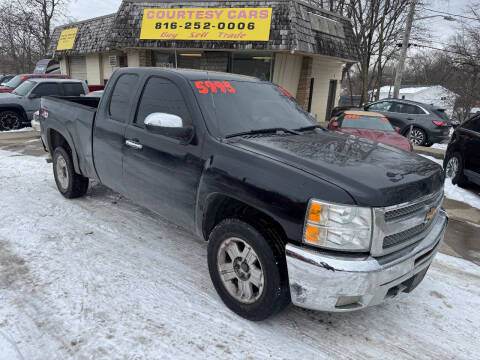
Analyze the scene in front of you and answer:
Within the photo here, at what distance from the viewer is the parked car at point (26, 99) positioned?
1125cm

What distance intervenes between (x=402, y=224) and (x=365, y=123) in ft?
24.2

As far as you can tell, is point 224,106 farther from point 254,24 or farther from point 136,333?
point 254,24

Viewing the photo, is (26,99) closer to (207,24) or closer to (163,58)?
(163,58)

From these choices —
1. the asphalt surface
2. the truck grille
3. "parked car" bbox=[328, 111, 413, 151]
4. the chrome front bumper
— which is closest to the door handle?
the chrome front bumper

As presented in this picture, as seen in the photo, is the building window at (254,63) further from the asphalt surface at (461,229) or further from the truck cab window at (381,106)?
the asphalt surface at (461,229)

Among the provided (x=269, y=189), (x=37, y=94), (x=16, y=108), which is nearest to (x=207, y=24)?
(x=37, y=94)

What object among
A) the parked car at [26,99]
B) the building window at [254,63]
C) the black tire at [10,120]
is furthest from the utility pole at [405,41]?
the black tire at [10,120]

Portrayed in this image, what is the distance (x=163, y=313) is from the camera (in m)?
2.68

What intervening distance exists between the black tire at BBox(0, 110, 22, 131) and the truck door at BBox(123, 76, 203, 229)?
33.9 ft

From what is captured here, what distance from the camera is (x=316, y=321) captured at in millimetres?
2752

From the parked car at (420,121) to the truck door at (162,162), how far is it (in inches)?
434

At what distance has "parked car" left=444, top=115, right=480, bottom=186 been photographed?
6.52 m

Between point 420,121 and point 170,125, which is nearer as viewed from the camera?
point 170,125

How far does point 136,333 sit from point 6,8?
130 feet
